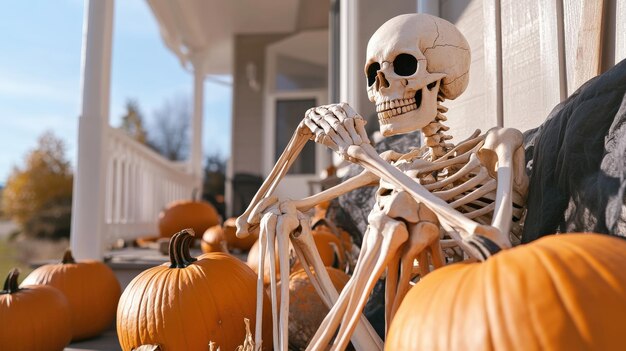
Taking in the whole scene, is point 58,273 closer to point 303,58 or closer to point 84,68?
point 84,68

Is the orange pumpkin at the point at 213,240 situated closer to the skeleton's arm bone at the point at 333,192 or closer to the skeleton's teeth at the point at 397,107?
the skeleton's arm bone at the point at 333,192

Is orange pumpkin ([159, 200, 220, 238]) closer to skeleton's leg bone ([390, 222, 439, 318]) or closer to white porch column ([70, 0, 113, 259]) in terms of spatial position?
white porch column ([70, 0, 113, 259])

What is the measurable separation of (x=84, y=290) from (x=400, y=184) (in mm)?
2349

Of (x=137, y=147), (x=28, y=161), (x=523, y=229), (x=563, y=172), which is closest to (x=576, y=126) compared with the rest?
(x=563, y=172)

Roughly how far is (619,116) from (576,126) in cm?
15

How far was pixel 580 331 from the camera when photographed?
901 millimetres

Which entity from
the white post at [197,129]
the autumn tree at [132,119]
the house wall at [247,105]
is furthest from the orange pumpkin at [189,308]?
the autumn tree at [132,119]

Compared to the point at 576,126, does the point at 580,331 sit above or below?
below

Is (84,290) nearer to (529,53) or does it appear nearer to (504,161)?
(504,161)

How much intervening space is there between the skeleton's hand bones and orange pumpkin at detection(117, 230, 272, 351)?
77 cm

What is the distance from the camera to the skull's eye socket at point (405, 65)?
155cm

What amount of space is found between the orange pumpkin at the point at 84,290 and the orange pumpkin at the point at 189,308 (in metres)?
1.02

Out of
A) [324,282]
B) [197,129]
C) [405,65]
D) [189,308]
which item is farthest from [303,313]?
[197,129]

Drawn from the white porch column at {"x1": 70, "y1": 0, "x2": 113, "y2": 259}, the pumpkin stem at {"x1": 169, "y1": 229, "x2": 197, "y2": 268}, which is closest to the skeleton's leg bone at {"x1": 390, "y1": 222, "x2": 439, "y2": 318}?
the pumpkin stem at {"x1": 169, "y1": 229, "x2": 197, "y2": 268}
